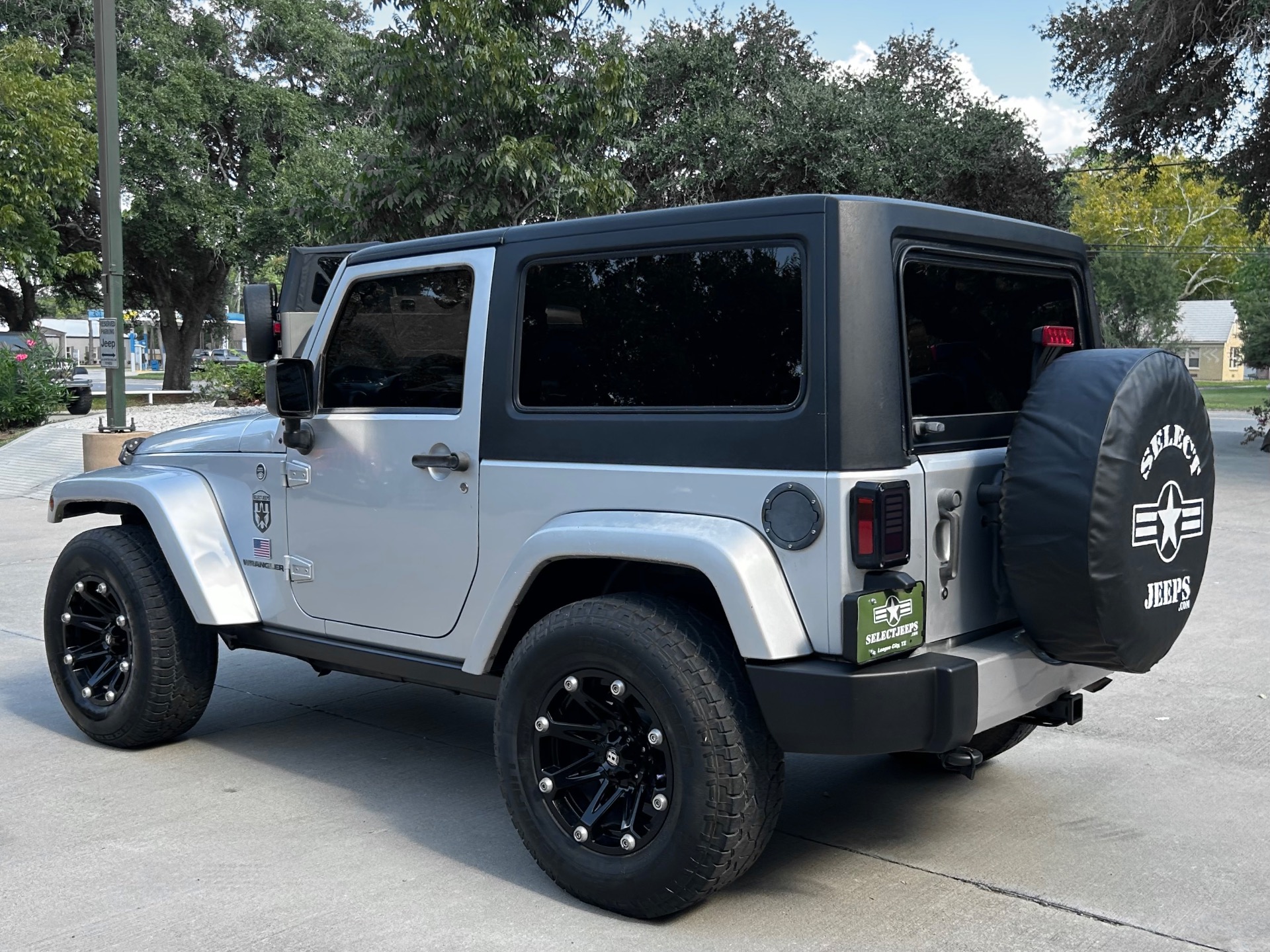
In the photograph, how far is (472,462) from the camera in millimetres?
4031

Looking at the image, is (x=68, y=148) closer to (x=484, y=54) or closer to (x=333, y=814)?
(x=484, y=54)

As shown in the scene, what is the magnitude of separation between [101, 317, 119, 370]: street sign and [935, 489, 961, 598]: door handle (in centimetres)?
1286

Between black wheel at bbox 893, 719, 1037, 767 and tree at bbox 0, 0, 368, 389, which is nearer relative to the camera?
black wheel at bbox 893, 719, 1037, 767

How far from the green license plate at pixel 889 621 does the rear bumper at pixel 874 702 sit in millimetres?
47

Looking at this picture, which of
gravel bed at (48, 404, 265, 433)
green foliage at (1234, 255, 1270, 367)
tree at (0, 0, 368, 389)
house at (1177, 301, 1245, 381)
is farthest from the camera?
house at (1177, 301, 1245, 381)

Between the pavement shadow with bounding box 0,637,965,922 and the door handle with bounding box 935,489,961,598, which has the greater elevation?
the door handle with bounding box 935,489,961,598

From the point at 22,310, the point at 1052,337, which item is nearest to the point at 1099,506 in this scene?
the point at 1052,337

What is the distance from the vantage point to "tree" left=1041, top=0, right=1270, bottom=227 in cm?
1609

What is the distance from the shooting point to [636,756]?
11.6 feet

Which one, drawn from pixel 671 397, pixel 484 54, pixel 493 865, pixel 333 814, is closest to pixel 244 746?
pixel 333 814

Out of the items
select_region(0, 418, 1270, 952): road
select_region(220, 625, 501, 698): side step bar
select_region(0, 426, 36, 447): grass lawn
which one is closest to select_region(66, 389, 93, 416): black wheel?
select_region(0, 426, 36, 447): grass lawn

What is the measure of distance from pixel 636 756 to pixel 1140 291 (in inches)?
2780

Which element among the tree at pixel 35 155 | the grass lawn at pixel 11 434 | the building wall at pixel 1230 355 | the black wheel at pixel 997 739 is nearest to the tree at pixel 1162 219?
the building wall at pixel 1230 355

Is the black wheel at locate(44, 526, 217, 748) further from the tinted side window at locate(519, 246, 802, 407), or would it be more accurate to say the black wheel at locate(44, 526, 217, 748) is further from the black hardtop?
the tinted side window at locate(519, 246, 802, 407)
